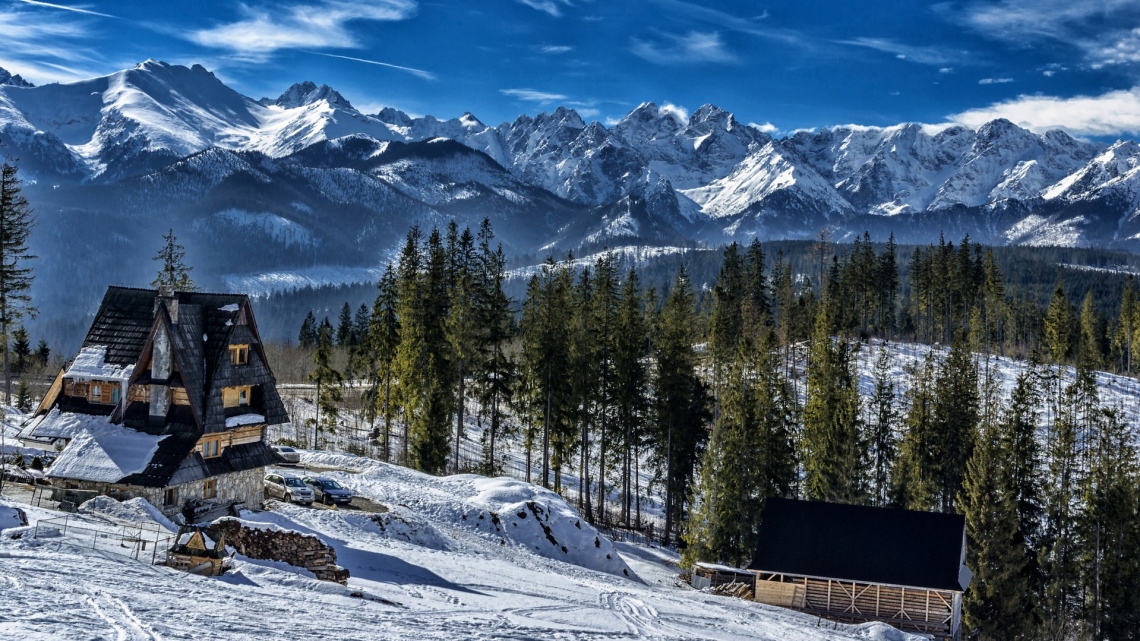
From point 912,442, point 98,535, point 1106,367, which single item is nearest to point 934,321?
point 1106,367

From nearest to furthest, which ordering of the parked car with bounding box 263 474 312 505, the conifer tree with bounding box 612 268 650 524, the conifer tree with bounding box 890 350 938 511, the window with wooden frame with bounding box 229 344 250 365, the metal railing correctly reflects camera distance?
the metal railing < the window with wooden frame with bounding box 229 344 250 365 < the parked car with bounding box 263 474 312 505 < the conifer tree with bounding box 890 350 938 511 < the conifer tree with bounding box 612 268 650 524

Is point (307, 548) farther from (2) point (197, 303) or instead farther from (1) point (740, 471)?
(1) point (740, 471)

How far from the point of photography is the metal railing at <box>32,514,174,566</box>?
25.0 m

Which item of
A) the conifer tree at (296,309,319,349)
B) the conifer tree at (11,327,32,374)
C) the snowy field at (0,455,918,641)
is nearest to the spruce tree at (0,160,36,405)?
the snowy field at (0,455,918,641)

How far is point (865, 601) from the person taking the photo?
38.3m

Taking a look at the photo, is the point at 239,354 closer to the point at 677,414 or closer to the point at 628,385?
the point at 628,385

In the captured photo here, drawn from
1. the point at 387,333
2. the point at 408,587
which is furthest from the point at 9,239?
the point at 408,587

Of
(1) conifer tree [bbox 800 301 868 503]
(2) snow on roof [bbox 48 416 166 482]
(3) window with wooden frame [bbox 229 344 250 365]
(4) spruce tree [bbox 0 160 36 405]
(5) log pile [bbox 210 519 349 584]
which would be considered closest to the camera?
(5) log pile [bbox 210 519 349 584]

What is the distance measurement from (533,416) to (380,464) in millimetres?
11873

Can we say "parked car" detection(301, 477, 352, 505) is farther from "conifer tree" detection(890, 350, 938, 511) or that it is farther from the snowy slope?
"conifer tree" detection(890, 350, 938, 511)

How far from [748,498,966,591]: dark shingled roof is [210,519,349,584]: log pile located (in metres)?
20.5

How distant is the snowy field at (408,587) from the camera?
763 inches

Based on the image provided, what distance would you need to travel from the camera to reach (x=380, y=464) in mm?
48969

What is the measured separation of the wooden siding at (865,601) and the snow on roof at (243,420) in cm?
2373
